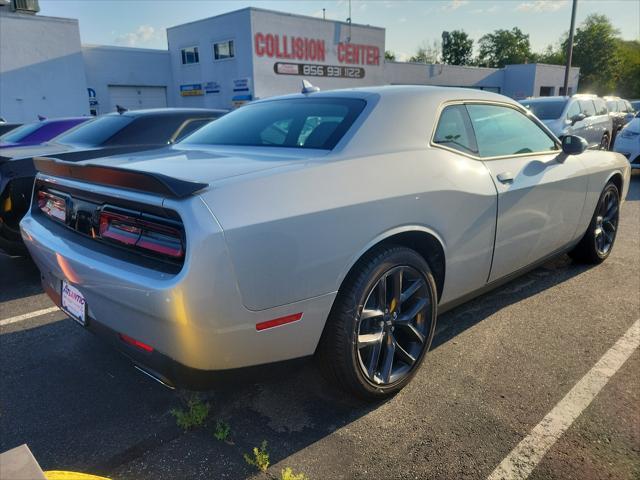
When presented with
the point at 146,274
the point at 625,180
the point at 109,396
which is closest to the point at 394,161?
the point at 146,274

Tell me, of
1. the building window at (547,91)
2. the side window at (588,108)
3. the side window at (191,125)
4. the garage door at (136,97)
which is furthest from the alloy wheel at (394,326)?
the building window at (547,91)

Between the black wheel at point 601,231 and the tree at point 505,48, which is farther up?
the tree at point 505,48

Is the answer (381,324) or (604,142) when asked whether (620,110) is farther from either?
(381,324)

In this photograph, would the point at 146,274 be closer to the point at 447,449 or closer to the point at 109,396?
the point at 109,396

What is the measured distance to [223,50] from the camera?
25047mm

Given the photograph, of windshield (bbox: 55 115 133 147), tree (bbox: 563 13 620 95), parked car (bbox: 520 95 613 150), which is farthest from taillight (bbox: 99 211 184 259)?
tree (bbox: 563 13 620 95)

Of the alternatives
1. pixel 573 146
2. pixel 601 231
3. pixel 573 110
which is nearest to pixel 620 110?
pixel 573 110

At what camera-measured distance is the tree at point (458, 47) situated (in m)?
94.0

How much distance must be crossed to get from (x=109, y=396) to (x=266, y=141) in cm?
162

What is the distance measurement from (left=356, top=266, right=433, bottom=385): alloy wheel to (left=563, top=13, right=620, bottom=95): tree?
2936 inches

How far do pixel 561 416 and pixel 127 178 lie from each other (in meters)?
2.23

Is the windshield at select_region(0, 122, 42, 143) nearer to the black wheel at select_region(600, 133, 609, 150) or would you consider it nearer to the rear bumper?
the rear bumper

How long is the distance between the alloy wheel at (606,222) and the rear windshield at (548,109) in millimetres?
6215

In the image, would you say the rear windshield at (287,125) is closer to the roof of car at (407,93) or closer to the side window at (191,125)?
the roof of car at (407,93)
